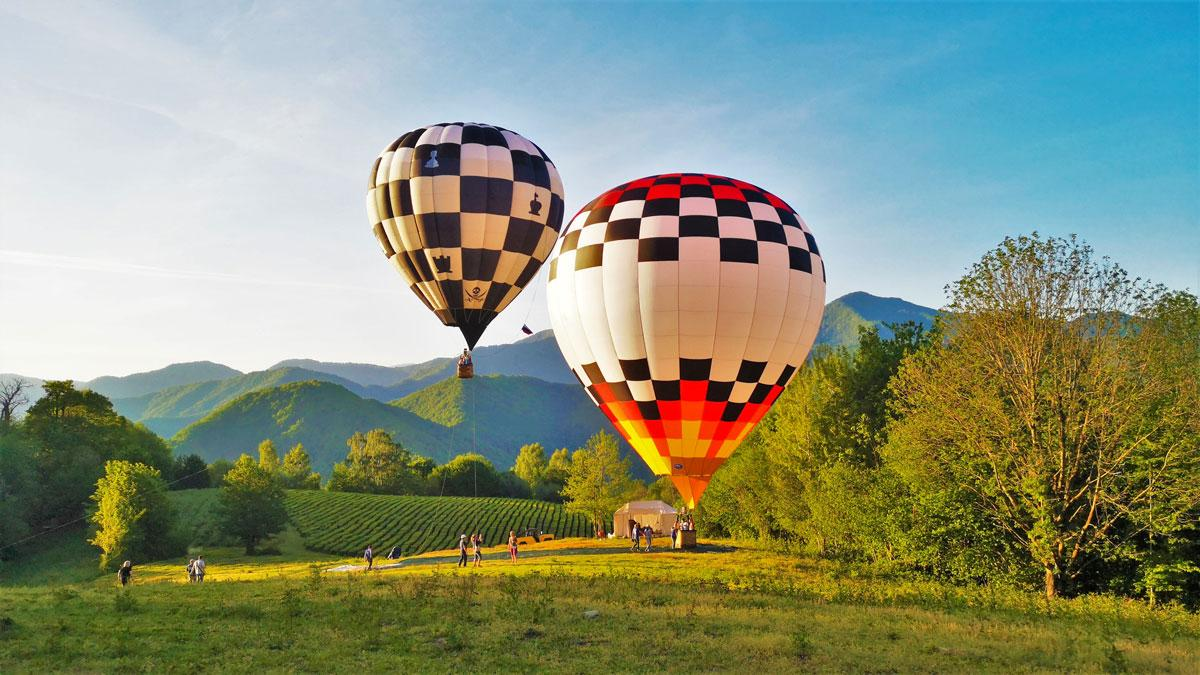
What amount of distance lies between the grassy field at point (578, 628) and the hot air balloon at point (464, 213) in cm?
1343

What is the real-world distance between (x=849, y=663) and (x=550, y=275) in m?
18.2

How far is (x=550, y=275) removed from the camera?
96.0 ft

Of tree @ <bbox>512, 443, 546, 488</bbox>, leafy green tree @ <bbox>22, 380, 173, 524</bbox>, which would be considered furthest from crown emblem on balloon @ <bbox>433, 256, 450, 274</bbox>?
tree @ <bbox>512, 443, 546, 488</bbox>

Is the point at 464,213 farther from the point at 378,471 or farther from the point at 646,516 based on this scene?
the point at 378,471

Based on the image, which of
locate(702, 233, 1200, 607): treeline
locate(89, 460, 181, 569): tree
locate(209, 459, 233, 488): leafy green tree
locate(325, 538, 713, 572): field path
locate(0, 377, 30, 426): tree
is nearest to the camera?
locate(702, 233, 1200, 607): treeline

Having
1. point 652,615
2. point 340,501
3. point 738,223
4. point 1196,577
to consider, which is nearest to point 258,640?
point 652,615

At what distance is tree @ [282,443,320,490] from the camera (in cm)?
13625

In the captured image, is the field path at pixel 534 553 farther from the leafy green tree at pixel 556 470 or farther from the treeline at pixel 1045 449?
the leafy green tree at pixel 556 470

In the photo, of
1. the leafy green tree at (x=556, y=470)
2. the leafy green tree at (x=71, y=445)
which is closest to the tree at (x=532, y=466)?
the leafy green tree at (x=556, y=470)

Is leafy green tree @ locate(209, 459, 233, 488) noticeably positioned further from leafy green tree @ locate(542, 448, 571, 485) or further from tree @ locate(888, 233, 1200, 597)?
tree @ locate(888, 233, 1200, 597)

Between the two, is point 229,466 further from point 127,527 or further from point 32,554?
point 127,527

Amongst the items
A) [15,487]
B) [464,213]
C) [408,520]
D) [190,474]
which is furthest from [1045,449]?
[190,474]

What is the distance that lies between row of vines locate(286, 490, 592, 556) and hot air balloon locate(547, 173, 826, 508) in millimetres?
55599

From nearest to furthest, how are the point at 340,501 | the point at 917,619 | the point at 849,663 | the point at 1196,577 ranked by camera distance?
1. the point at 849,663
2. the point at 917,619
3. the point at 1196,577
4. the point at 340,501
